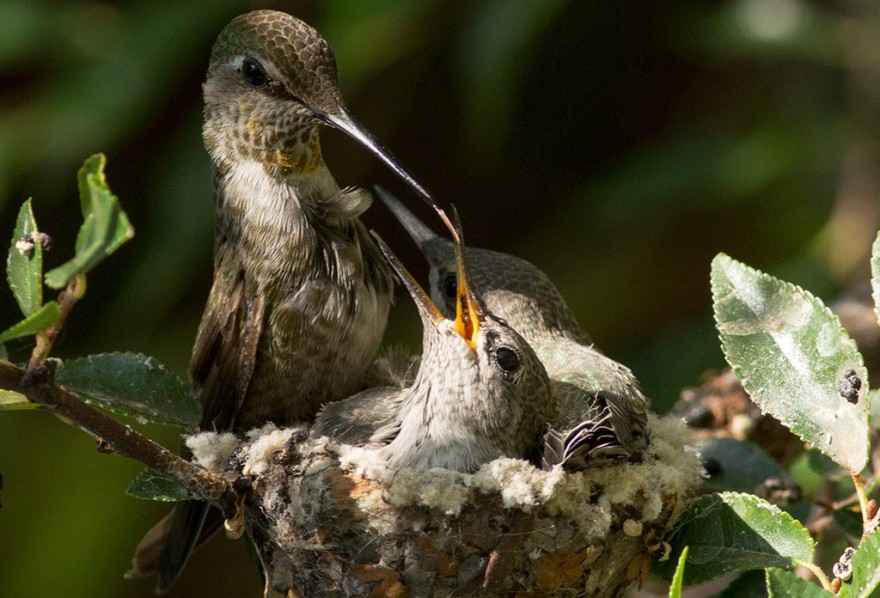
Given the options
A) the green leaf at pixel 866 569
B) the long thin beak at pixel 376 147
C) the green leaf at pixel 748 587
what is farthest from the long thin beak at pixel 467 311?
the green leaf at pixel 866 569

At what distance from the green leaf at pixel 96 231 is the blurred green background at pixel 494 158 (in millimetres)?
2444

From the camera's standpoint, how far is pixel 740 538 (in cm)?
192

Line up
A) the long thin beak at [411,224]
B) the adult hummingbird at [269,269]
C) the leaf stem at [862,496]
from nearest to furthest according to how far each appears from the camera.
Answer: the leaf stem at [862,496] < the adult hummingbird at [269,269] < the long thin beak at [411,224]

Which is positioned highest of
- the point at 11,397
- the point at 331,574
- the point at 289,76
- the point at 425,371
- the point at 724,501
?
the point at 289,76

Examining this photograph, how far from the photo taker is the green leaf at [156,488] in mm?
1885

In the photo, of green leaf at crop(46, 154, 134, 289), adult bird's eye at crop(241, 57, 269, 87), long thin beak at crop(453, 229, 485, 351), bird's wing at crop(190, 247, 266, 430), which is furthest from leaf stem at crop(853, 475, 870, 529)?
adult bird's eye at crop(241, 57, 269, 87)

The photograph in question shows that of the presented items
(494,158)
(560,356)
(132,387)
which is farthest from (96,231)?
(494,158)

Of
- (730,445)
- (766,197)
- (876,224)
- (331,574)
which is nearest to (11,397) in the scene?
(331,574)

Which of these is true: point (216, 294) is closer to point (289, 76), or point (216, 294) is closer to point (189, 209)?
point (289, 76)

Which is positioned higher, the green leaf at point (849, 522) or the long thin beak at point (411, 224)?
the long thin beak at point (411, 224)

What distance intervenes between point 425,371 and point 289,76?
2.12ft

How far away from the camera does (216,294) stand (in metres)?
2.59

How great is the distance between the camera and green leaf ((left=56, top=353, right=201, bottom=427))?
185 centimetres

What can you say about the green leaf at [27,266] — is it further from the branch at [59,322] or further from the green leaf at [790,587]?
the green leaf at [790,587]
